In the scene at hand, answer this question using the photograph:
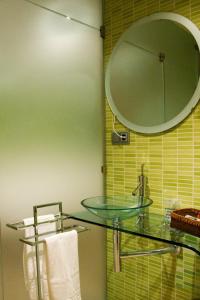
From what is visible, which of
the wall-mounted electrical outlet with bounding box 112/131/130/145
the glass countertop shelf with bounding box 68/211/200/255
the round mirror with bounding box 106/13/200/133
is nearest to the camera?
the glass countertop shelf with bounding box 68/211/200/255

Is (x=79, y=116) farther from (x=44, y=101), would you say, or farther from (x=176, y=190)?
(x=176, y=190)

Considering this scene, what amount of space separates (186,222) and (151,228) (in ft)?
0.70

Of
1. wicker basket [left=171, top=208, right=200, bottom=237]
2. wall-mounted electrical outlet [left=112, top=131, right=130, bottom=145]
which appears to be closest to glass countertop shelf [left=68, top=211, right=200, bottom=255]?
wicker basket [left=171, top=208, right=200, bottom=237]

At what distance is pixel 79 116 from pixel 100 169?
17.0 inches

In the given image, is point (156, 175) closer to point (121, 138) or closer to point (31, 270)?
point (121, 138)

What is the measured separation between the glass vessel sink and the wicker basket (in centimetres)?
17

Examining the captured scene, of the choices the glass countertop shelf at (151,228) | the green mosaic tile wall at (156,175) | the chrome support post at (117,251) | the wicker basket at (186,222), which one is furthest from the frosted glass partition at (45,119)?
the wicker basket at (186,222)

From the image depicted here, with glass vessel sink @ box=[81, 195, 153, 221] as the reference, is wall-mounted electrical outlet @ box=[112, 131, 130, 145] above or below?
above

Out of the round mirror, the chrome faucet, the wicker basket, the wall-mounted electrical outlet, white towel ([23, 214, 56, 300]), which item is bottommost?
white towel ([23, 214, 56, 300])

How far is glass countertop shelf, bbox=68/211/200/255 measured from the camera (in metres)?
1.31

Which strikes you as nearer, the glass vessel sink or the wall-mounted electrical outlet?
the glass vessel sink

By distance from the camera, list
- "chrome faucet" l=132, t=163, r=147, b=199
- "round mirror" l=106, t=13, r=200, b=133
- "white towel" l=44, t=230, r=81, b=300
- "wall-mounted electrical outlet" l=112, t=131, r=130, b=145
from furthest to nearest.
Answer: "wall-mounted electrical outlet" l=112, t=131, r=130, b=145, "chrome faucet" l=132, t=163, r=147, b=199, "round mirror" l=106, t=13, r=200, b=133, "white towel" l=44, t=230, r=81, b=300

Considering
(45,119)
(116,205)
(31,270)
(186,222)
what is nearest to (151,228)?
(186,222)

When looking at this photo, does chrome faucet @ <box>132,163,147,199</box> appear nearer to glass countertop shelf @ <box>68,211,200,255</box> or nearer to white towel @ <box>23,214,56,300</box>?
glass countertop shelf @ <box>68,211,200,255</box>
